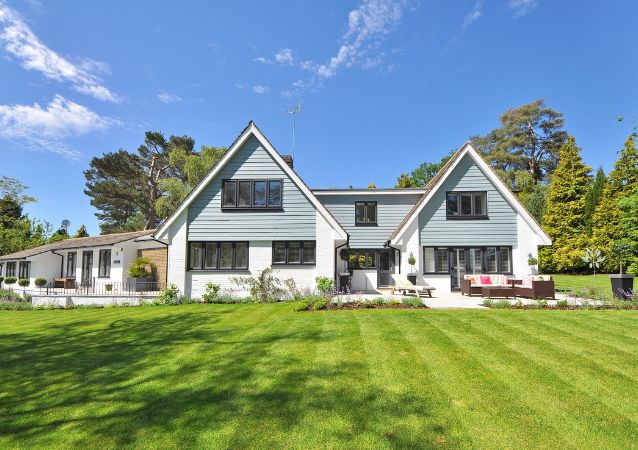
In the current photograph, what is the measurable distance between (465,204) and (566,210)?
19209 millimetres

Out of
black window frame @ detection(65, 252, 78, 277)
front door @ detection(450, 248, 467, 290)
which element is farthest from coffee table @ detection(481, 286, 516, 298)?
black window frame @ detection(65, 252, 78, 277)

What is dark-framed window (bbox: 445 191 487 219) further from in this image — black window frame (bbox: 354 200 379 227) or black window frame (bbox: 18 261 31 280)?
black window frame (bbox: 18 261 31 280)

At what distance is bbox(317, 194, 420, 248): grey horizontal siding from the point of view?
71.8 feet

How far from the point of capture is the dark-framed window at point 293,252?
1719cm

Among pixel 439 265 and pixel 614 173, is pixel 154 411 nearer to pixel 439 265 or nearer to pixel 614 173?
pixel 439 265

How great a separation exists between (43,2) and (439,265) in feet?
71.3

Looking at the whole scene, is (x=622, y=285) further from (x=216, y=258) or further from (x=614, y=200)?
(x=614, y=200)

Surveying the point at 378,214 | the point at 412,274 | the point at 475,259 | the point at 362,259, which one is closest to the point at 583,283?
the point at 475,259

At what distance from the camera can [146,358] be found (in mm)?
6836

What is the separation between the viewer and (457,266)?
19141mm

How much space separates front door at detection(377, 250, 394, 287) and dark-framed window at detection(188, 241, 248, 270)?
9.11 metres

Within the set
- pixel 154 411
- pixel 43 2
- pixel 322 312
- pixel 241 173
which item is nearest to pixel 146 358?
pixel 154 411

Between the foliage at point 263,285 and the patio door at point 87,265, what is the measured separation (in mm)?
15047

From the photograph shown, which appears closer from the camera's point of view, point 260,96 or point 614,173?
point 260,96
